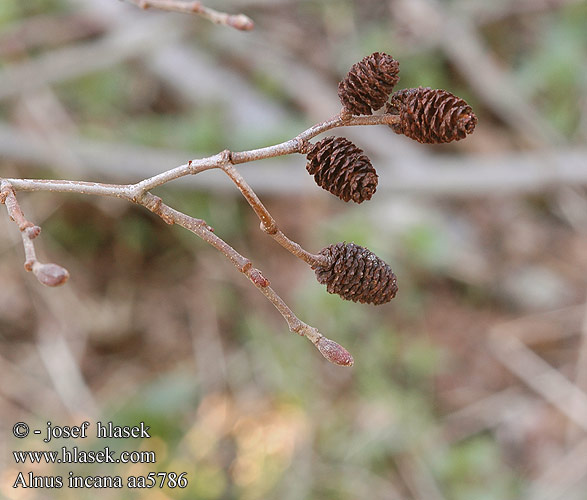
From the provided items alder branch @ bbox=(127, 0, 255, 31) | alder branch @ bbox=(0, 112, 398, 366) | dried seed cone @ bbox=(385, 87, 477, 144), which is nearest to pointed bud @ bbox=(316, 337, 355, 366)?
alder branch @ bbox=(0, 112, 398, 366)

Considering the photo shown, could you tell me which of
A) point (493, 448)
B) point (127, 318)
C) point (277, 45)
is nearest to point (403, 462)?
point (493, 448)

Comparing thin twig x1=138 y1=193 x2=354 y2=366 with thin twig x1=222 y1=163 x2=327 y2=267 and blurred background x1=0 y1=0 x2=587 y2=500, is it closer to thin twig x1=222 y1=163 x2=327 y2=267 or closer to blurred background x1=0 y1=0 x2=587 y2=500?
thin twig x1=222 y1=163 x2=327 y2=267

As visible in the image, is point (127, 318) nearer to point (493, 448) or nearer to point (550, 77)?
point (493, 448)

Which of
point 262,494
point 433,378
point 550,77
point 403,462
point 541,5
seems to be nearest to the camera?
point 262,494

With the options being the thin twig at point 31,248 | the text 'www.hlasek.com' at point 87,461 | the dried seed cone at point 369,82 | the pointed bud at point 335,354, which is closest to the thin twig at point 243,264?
the pointed bud at point 335,354

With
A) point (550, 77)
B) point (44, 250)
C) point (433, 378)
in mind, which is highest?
point (550, 77)

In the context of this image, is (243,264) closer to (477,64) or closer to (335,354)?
(335,354)

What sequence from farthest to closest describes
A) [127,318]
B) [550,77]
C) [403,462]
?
[550,77], [127,318], [403,462]

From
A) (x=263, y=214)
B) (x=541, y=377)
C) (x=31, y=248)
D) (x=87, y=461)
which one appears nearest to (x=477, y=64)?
(x=541, y=377)
